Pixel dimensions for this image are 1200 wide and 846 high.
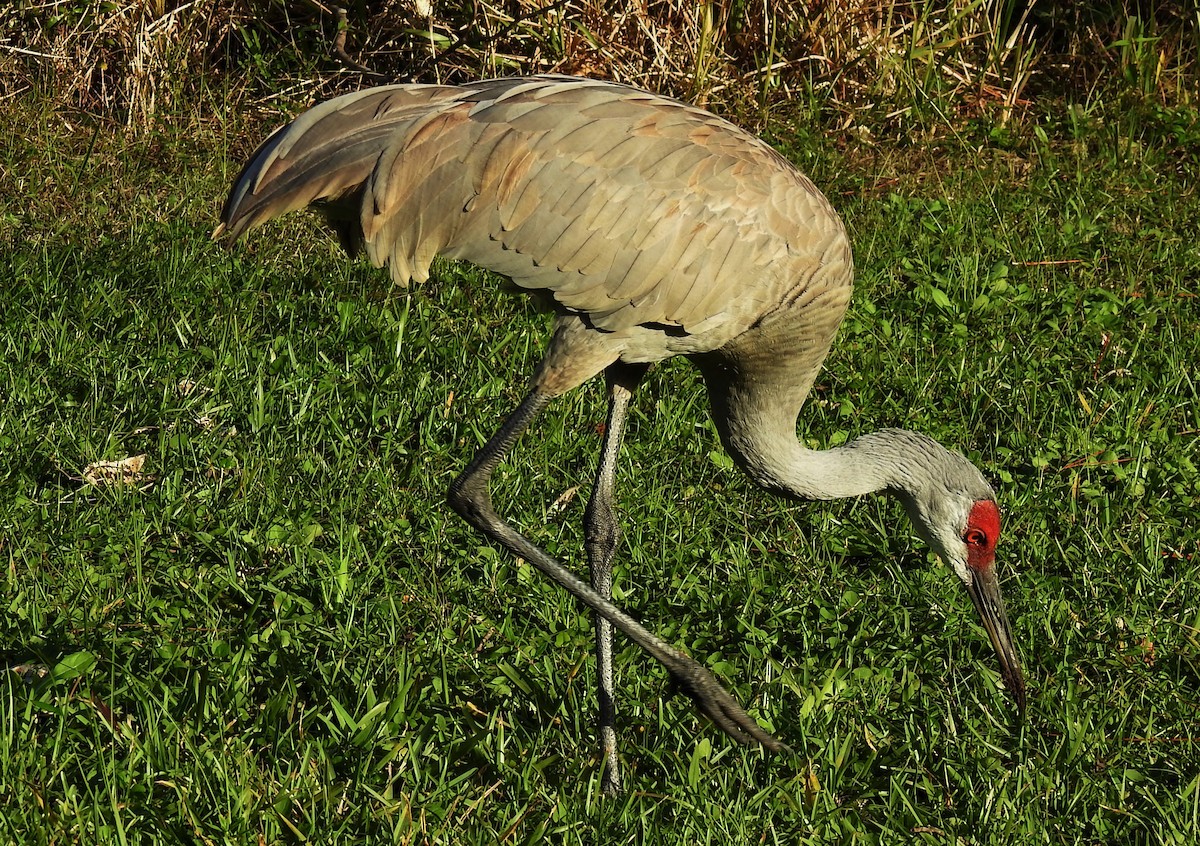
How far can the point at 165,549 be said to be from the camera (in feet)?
14.4

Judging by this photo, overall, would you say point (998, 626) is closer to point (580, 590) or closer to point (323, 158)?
point (580, 590)

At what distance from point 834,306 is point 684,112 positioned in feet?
2.27

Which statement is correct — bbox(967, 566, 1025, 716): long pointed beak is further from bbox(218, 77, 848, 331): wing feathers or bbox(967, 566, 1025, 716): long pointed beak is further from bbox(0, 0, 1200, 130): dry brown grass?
bbox(0, 0, 1200, 130): dry brown grass

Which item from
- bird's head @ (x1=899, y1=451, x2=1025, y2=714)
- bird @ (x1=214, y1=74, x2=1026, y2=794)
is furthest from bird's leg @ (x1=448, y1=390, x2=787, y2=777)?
bird's head @ (x1=899, y1=451, x2=1025, y2=714)

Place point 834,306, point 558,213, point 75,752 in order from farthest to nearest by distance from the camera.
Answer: point 834,306
point 558,213
point 75,752

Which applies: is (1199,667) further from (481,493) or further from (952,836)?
(481,493)

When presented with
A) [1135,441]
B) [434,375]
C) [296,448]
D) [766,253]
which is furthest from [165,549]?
[1135,441]

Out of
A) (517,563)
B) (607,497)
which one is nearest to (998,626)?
(607,497)

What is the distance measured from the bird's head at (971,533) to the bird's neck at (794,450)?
2.4 inches

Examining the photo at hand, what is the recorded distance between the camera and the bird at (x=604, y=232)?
12.6ft

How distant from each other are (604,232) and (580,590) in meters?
0.95

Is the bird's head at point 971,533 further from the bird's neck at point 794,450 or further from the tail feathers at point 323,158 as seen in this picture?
the tail feathers at point 323,158

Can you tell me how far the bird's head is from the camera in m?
4.05

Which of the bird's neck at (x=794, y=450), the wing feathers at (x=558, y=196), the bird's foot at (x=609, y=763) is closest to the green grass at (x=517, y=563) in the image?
the bird's foot at (x=609, y=763)
